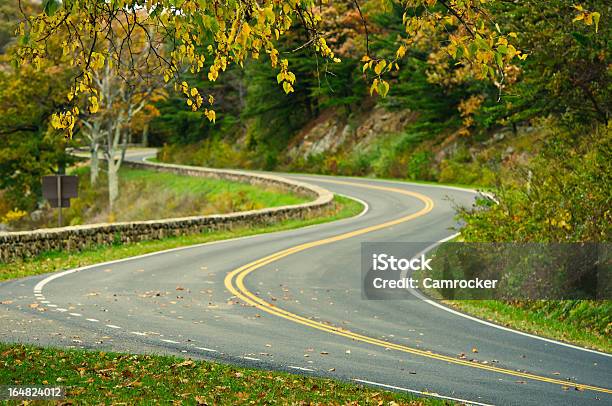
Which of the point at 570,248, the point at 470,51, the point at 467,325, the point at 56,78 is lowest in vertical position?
the point at 467,325

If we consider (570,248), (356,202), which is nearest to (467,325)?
(570,248)

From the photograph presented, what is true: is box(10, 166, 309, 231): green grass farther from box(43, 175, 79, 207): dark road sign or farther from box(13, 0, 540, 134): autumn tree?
box(13, 0, 540, 134): autumn tree

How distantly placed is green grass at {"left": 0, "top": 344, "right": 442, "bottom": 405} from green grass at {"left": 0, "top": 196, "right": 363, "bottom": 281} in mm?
9452

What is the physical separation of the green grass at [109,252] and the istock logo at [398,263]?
613cm

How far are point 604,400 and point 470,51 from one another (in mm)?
5321

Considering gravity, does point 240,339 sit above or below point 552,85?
below

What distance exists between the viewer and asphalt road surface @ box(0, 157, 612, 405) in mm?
11000

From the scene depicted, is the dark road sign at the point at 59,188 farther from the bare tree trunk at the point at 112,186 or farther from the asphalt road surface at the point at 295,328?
the bare tree trunk at the point at 112,186

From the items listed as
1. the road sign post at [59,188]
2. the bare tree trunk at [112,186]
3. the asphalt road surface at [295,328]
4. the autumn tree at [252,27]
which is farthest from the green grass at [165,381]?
the bare tree trunk at [112,186]

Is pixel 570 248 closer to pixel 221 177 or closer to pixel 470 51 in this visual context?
pixel 470 51

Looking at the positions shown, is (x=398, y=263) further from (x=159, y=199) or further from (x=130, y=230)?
(x=159, y=199)

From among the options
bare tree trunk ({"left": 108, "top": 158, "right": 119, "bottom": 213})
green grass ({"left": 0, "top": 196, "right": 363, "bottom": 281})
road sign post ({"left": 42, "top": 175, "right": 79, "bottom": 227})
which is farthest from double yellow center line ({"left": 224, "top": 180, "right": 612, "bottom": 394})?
bare tree trunk ({"left": 108, "top": 158, "right": 119, "bottom": 213})

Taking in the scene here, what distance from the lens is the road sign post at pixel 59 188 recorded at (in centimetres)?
2419

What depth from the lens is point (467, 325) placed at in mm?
14961
